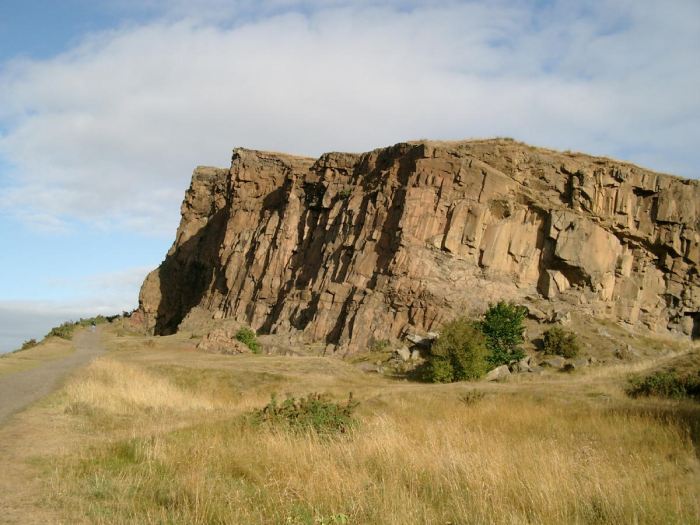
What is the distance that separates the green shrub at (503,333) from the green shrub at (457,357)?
2.77 m

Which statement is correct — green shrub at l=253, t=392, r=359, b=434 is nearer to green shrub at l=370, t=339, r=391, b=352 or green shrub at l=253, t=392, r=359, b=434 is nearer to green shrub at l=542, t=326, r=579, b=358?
green shrub at l=370, t=339, r=391, b=352

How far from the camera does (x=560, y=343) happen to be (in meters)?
35.2

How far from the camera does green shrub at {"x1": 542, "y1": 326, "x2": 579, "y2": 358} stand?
3459 centimetres

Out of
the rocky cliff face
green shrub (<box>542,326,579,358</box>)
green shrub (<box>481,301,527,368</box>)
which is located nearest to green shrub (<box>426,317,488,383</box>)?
green shrub (<box>481,301,527,368</box>)

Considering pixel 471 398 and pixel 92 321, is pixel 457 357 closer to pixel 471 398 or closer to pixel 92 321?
pixel 471 398

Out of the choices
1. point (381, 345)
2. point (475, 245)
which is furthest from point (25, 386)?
point (475, 245)

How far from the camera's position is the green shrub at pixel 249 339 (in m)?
40.3

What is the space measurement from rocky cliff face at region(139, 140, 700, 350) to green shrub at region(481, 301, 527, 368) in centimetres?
347

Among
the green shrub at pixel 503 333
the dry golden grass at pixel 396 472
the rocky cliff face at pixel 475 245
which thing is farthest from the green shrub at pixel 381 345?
the dry golden grass at pixel 396 472

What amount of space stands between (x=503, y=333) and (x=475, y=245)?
859 centimetres

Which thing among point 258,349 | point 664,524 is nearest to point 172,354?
point 258,349

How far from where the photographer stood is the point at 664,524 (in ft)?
20.9

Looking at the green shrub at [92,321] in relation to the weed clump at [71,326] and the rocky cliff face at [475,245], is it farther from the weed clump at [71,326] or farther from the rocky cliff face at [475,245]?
the rocky cliff face at [475,245]

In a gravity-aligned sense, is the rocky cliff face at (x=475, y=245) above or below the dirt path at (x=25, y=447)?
above
